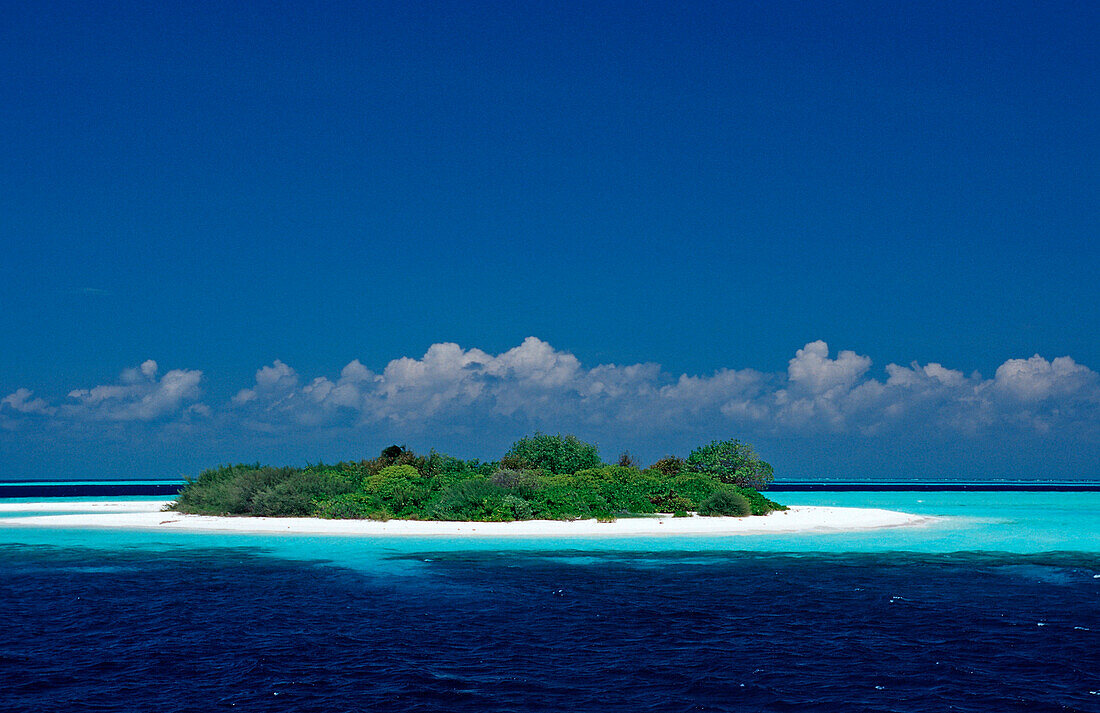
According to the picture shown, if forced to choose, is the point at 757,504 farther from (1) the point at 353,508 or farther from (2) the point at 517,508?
(1) the point at 353,508

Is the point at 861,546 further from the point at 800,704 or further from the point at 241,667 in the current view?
the point at 241,667

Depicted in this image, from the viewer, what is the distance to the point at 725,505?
159ft

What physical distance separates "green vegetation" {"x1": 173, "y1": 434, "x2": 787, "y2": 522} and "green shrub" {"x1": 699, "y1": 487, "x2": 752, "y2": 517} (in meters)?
0.06

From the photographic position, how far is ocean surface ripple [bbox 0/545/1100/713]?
527 inches

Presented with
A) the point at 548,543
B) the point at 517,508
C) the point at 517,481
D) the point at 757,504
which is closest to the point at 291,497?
the point at 517,481

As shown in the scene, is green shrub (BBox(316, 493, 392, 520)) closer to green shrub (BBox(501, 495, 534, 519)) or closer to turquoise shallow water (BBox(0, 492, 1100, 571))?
green shrub (BBox(501, 495, 534, 519))

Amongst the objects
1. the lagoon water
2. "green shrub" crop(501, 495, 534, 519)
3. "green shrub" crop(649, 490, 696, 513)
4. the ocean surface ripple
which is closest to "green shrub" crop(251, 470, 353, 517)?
"green shrub" crop(501, 495, 534, 519)

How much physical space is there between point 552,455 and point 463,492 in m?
15.5

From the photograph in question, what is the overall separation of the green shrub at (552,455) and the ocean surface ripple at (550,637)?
31.1m

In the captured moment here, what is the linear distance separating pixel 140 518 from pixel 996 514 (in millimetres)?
54890

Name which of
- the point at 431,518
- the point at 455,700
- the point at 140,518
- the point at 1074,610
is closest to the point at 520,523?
the point at 431,518

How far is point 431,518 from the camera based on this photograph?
43844 mm

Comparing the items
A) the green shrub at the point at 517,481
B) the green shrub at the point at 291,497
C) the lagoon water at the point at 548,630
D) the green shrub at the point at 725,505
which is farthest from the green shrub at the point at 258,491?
the green shrub at the point at 725,505

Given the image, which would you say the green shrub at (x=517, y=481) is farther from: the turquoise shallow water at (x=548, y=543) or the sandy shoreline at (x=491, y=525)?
the turquoise shallow water at (x=548, y=543)
